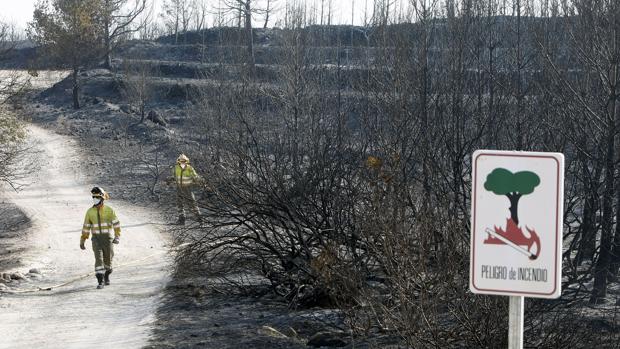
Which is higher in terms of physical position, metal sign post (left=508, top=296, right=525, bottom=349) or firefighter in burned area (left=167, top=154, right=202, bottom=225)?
metal sign post (left=508, top=296, right=525, bottom=349)

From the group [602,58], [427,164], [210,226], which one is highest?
[602,58]

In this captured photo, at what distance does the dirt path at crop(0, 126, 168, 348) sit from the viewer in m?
11.8

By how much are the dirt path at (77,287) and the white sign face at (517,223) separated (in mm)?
7338

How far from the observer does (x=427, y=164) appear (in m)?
13.8

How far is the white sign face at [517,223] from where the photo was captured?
14.0 feet

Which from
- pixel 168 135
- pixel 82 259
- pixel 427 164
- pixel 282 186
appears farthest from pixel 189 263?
pixel 168 135

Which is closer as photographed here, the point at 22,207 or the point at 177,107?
the point at 22,207

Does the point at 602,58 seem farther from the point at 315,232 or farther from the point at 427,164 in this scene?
the point at 315,232

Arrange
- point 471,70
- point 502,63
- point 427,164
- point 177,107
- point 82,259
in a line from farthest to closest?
1. point 177,107
2. point 502,63
3. point 471,70
4. point 82,259
5. point 427,164

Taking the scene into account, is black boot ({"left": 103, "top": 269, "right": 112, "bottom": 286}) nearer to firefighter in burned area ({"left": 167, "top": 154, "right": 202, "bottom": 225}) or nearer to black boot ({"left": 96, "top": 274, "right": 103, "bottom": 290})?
black boot ({"left": 96, "top": 274, "right": 103, "bottom": 290})

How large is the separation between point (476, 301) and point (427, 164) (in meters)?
5.53

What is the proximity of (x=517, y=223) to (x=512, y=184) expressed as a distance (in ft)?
0.58

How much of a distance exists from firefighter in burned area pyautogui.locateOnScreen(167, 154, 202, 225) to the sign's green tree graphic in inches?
382

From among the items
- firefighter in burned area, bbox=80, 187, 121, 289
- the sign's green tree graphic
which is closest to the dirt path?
firefighter in burned area, bbox=80, 187, 121, 289
